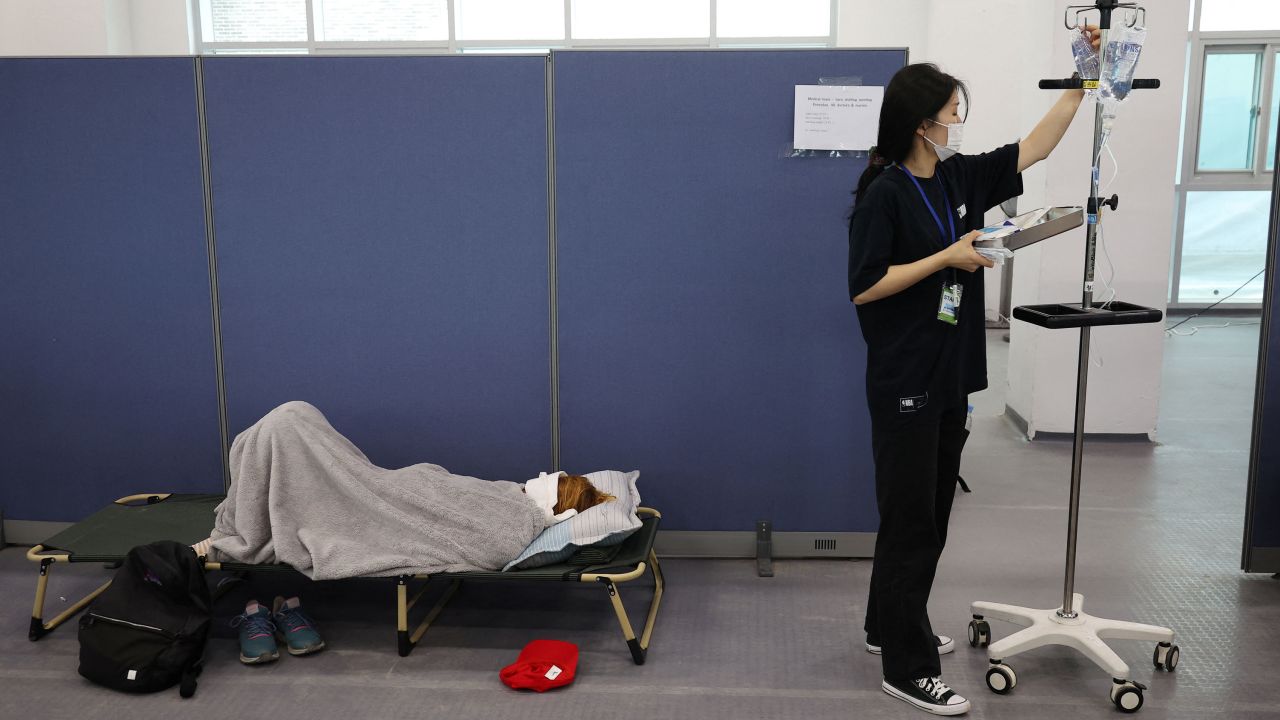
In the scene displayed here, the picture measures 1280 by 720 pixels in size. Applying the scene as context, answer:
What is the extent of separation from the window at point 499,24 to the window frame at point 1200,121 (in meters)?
3.58

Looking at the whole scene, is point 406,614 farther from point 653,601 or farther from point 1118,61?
point 1118,61

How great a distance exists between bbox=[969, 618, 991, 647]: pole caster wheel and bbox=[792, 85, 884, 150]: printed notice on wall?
1.49 metres

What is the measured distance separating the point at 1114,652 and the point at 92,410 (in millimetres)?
3346

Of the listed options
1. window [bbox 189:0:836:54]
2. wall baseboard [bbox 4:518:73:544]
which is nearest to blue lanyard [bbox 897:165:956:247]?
wall baseboard [bbox 4:518:73:544]

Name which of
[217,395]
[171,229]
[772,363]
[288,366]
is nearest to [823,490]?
[772,363]

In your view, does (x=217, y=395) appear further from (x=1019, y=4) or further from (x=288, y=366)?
(x=1019, y=4)

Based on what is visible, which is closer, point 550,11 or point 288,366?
point 288,366

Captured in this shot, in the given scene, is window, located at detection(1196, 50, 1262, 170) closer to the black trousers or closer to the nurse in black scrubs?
the nurse in black scrubs

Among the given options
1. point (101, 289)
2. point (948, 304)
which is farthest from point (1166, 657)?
point (101, 289)

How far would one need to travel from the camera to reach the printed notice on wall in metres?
3.09

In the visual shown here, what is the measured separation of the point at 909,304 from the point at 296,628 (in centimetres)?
188

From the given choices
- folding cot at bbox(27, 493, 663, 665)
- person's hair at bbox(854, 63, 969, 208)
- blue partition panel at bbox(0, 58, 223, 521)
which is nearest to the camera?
person's hair at bbox(854, 63, 969, 208)

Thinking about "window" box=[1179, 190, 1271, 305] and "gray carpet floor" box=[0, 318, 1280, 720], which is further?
"window" box=[1179, 190, 1271, 305]

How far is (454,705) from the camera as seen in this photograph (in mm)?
2453
